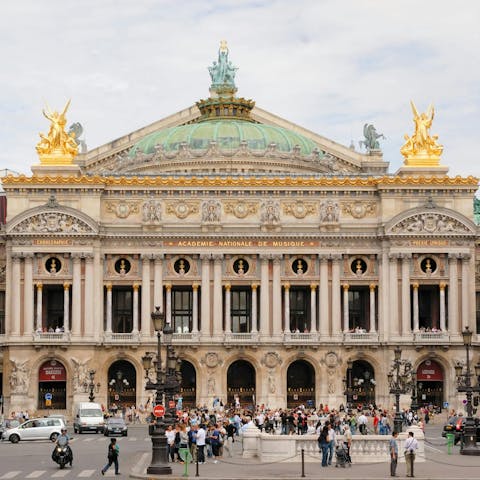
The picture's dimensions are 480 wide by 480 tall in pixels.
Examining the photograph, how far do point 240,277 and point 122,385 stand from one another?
13538 millimetres

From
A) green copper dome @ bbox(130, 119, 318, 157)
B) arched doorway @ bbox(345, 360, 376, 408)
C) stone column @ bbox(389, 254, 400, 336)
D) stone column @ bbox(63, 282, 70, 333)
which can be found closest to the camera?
stone column @ bbox(63, 282, 70, 333)

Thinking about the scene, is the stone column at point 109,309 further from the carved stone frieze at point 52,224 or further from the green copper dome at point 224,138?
the green copper dome at point 224,138

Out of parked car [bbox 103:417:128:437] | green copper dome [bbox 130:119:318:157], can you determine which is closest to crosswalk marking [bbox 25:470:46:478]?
parked car [bbox 103:417:128:437]

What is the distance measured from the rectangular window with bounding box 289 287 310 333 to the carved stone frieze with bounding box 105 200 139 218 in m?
15.5

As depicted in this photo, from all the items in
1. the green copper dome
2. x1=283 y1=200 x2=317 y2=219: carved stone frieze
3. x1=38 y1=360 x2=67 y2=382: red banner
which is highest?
the green copper dome

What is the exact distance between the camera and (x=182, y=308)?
374 feet

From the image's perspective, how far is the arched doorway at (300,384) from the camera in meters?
111

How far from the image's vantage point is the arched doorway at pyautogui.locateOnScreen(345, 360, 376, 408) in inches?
4360

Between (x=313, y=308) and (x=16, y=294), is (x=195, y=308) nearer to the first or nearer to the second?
(x=313, y=308)

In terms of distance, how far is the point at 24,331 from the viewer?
109125 millimetres

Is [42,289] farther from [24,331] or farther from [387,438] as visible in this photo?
[387,438]

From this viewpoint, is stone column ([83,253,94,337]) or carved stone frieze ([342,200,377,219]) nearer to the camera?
stone column ([83,253,94,337])

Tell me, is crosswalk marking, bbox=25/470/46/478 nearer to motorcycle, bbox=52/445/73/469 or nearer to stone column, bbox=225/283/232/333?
motorcycle, bbox=52/445/73/469

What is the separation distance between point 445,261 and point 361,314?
29.7ft
